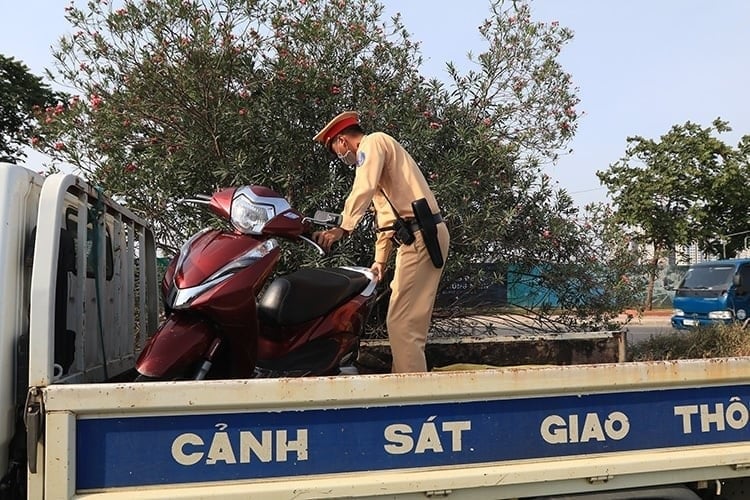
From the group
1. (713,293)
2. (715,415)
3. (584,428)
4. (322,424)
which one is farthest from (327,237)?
(713,293)

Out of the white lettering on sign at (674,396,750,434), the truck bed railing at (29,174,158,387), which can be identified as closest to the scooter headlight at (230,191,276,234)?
the truck bed railing at (29,174,158,387)

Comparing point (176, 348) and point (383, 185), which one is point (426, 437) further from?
point (383, 185)

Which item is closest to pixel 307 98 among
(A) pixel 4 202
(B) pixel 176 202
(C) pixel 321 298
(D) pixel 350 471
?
(B) pixel 176 202

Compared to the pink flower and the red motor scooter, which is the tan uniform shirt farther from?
the pink flower

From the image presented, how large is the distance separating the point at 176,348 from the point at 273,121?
9.76 feet

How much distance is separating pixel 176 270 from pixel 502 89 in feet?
13.9

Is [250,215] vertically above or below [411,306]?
above

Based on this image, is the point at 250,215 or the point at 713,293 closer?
the point at 250,215

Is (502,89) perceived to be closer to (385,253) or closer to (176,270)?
(385,253)

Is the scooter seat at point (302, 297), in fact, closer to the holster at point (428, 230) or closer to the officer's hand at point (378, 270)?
the officer's hand at point (378, 270)

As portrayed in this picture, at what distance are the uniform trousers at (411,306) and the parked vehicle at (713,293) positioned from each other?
1105cm

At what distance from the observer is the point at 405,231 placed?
124 inches

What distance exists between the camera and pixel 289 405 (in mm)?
2102

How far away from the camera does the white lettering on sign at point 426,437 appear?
86.0 inches
